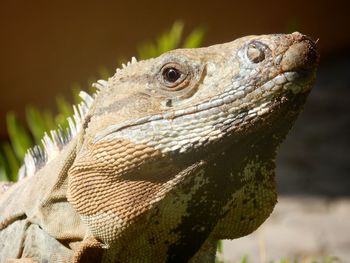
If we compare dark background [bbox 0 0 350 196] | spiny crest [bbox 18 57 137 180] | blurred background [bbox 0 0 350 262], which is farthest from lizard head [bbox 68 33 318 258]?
A: dark background [bbox 0 0 350 196]

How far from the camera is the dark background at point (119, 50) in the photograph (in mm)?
8102

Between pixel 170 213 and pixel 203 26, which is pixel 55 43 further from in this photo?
pixel 170 213

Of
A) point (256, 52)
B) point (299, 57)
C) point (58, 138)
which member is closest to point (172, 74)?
point (256, 52)

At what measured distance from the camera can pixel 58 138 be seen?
3.19m

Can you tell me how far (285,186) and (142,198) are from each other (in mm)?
5341

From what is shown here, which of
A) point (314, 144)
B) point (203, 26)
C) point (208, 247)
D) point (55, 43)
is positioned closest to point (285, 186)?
point (314, 144)

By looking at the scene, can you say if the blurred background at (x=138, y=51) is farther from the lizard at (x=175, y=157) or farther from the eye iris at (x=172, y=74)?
the eye iris at (x=172, y=74)

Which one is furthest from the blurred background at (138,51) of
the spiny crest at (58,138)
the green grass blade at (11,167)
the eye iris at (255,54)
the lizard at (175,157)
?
the eye iris at (255,54)

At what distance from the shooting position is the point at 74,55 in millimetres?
8531

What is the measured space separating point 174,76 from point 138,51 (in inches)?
221

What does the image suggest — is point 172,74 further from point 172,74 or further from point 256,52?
point 256,52

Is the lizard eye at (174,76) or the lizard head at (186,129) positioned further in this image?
the lizard eye at (174,76)

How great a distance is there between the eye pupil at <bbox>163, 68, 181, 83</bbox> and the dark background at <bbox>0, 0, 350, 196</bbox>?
518cm

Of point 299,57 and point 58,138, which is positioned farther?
point 58,138
